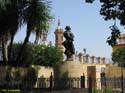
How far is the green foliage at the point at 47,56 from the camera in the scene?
153ft

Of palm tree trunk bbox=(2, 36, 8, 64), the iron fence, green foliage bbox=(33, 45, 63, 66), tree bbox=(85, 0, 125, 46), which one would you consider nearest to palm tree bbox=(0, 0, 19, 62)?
palm tree trunk bbox=(2, 36, 8, 64)

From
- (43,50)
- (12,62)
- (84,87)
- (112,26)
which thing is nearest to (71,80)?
(84,87)

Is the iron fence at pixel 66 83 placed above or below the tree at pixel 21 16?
below

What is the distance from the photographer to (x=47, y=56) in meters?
47.3

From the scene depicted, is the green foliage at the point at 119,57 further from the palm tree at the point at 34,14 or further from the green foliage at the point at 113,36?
the green foliage at the point at 113,36

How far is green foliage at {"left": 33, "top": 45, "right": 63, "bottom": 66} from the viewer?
4662cm

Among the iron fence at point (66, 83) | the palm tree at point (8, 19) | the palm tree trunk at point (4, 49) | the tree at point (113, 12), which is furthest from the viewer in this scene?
the palm tree trunk at point (4, 49)

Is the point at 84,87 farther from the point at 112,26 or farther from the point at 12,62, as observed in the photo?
the point at 112,26

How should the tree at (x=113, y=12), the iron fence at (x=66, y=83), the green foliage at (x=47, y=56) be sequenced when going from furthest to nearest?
1. the green foliage at (x=47, y=56)
2. the iron fence at (x=66, y=83)
3. the tree at (x=113, y=12)

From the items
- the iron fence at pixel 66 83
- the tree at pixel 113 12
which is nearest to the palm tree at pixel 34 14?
the iron fence at pixel 66 83

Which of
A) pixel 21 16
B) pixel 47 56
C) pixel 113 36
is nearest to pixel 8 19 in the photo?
pixel 21 16

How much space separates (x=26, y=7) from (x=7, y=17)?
1.44 meters

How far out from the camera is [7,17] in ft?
92.4

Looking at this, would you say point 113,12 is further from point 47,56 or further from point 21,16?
point 47,56
